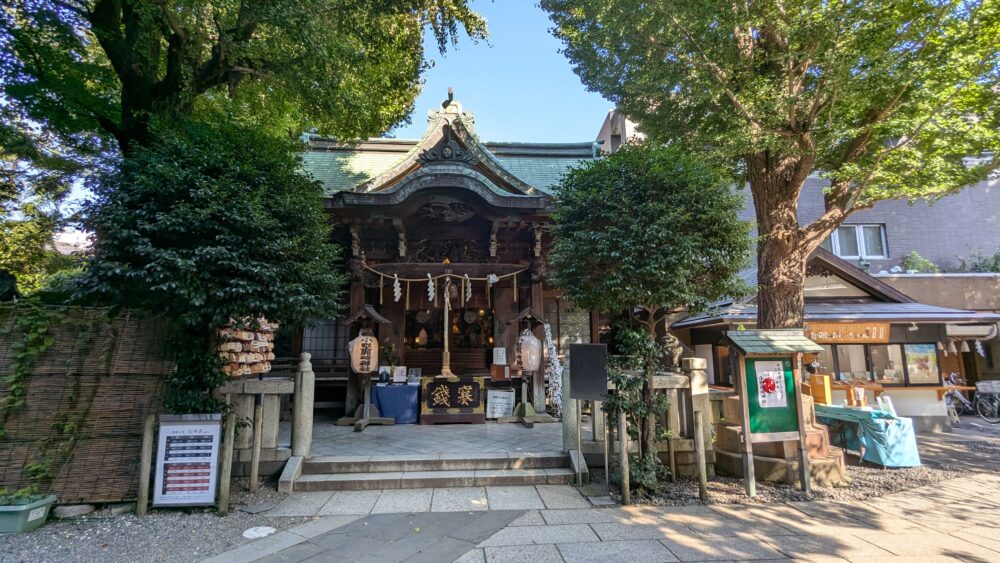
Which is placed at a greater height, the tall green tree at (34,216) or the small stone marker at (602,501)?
the tall green tree at (34,216)

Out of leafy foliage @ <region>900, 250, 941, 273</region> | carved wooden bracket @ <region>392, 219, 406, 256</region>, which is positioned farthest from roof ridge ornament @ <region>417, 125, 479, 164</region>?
leafy foliage @ <region>900, 250, 941, 273</region>

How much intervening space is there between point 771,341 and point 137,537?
8.11 meters

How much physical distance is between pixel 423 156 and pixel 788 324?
8268mm

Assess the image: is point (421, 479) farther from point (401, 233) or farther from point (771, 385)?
point (401, 233)

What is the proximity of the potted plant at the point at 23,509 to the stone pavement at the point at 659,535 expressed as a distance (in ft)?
7.95

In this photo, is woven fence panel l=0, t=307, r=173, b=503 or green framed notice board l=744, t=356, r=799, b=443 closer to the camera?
woven fence panel l=0, t=307, r=173, b=503

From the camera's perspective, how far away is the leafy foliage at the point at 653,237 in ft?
17.9

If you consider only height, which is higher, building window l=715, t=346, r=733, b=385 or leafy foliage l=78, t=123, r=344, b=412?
leafy foliage l=78, t=123, r=344, b=412

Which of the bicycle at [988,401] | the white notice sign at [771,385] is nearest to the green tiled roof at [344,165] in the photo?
the white notice sign at [771,385]

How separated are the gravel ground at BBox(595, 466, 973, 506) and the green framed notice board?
738 mm

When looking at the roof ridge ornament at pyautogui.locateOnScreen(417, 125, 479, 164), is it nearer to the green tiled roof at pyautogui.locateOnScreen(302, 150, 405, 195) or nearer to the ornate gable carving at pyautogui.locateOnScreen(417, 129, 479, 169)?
the ornate gable carving at pyautogui.locateOnScreen(417, 129, 479, 169)

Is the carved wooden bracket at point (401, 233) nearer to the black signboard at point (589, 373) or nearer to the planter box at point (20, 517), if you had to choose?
Answer: the black signboard at point (589, 373)

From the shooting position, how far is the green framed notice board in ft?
19.2

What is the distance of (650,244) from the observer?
5434mm
